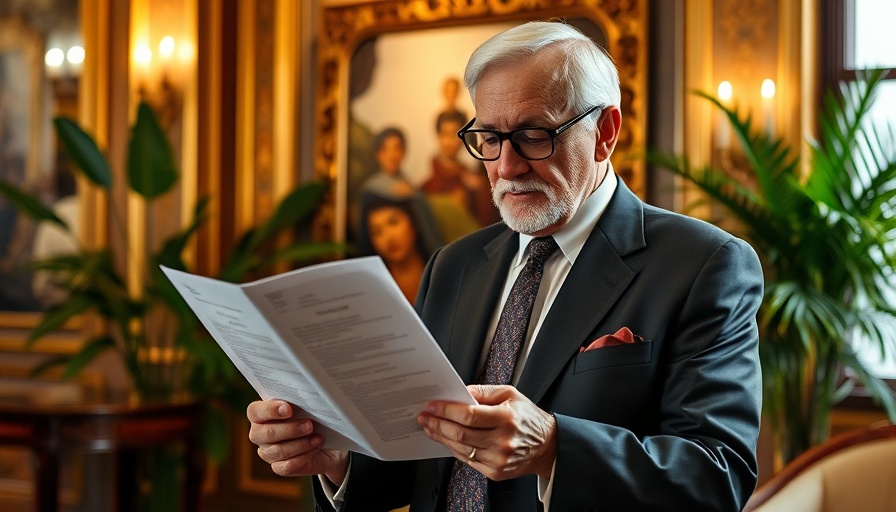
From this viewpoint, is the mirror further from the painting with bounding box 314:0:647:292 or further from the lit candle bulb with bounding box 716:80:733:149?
the lit candle bulb with bounding box 716:80:733:149

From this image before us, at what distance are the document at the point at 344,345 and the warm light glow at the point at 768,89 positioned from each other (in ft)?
10.0

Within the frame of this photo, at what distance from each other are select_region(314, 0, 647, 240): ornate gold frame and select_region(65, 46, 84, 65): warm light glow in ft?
5.05

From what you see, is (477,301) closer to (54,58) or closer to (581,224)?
(581,224)

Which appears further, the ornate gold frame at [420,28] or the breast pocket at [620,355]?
the ornate gold frame at [420,28]

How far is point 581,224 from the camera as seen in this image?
6.44 feet

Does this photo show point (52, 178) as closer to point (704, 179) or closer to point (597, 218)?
point (704, 179)

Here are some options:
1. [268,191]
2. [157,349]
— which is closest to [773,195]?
[268,191]

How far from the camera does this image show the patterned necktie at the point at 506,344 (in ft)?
6.11

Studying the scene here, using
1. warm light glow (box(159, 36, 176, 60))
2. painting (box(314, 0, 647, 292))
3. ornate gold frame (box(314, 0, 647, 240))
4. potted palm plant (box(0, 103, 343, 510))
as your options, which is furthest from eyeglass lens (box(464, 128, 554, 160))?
warm light glow (box(159, 36, 176, 60))

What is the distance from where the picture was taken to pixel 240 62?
545 centimetres

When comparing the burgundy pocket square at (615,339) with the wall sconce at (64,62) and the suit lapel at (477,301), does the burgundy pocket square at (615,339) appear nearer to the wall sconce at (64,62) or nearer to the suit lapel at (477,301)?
the suit lapel at (477,301)

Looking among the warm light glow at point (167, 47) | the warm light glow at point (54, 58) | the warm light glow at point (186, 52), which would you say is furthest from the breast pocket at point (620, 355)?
the warm light glow at point (54, 58)

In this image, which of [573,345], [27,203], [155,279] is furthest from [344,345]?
[27,203]

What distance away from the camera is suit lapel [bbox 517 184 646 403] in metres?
1.79
